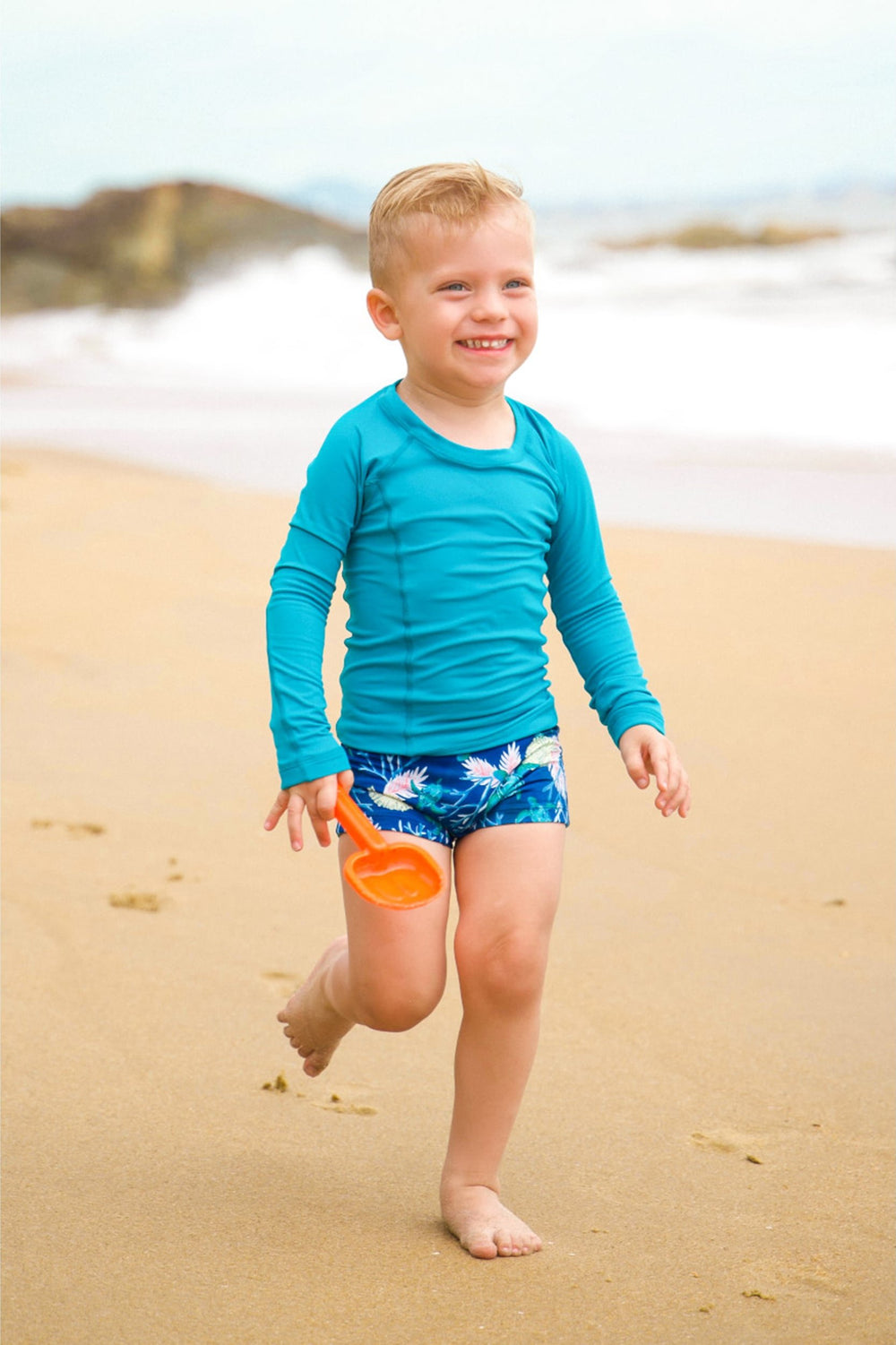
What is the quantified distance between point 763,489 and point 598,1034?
4.98m

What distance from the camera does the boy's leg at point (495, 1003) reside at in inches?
77.9

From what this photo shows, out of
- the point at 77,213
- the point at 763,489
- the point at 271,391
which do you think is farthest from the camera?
the point at 77,213

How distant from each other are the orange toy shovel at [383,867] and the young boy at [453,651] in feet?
0.15

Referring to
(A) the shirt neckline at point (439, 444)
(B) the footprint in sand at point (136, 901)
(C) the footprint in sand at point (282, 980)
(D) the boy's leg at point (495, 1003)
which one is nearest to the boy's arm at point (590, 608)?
(A) the shirt neckline at point (439, 444)

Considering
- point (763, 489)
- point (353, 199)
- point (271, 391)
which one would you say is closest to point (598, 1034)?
point (763, 489)

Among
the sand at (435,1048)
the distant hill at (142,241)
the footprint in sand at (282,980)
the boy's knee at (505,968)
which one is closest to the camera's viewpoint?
the sand at (435,1048)

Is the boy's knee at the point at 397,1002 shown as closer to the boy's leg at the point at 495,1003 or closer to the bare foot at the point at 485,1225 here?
the boy's leg at the point at 495,1003

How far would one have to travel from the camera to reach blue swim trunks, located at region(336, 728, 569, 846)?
2012 mm

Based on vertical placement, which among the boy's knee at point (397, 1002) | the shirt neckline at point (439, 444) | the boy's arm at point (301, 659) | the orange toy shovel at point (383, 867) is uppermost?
the shirt neckline at point (439, 444)

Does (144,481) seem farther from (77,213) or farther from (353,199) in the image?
(77,213)

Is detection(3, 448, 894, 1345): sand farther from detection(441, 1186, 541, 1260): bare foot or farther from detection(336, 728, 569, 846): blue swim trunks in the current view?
detection(336, 728, 569, 846): blue swim trunks

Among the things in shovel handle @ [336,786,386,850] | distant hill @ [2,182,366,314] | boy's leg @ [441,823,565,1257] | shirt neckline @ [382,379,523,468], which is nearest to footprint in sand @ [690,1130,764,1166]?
boy's leg @ [441,823,565,1257]

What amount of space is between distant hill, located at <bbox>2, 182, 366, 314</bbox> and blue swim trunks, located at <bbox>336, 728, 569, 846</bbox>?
52.1ft

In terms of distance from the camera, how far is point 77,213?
774 inches
